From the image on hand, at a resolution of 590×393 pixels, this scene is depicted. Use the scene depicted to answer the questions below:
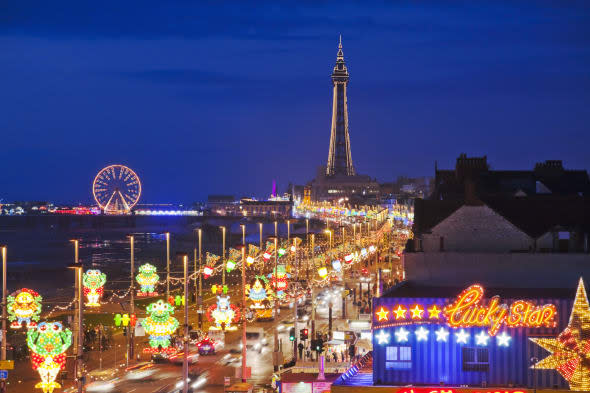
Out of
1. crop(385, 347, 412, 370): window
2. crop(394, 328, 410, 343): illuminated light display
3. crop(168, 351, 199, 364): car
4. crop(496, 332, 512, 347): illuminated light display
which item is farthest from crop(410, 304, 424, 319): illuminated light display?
crop(168, 351, 199, 364): car

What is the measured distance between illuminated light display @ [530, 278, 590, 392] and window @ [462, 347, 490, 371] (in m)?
1.63

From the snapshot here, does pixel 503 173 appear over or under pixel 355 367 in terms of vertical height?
over

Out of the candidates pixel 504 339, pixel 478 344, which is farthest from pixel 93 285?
pixel 504 339

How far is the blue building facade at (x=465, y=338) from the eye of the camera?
29.9 meters

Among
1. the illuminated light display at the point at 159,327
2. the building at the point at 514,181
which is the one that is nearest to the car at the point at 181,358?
the illuminated light display at the point at 159,327

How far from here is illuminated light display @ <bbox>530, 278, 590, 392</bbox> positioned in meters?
29.4

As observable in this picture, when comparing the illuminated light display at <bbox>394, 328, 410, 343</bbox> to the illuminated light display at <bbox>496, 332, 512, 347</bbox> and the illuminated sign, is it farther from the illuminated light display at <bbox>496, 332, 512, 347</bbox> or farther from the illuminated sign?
the illuminated light display at <bbox>496, 332, 512, 347</bbox>

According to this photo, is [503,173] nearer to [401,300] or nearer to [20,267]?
[401,300]

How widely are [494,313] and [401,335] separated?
3.29m

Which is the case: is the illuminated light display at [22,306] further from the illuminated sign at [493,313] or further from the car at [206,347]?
the illuminated sign at [493,313]

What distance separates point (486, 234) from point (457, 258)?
6.75ft

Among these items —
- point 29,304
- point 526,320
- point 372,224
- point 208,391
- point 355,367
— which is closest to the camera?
point 526,320

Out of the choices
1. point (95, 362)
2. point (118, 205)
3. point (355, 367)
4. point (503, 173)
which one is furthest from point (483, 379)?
point (118, 205)

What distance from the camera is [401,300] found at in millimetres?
30516
